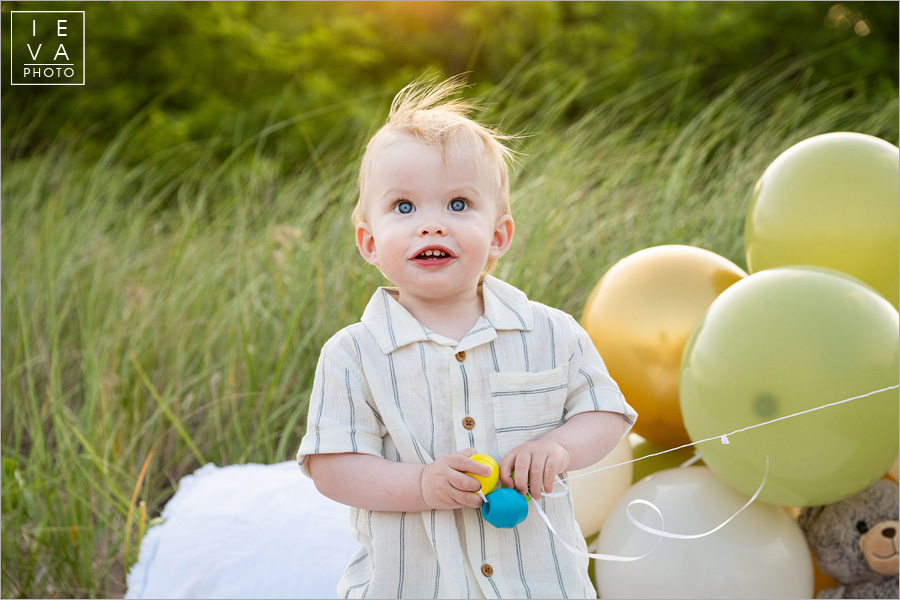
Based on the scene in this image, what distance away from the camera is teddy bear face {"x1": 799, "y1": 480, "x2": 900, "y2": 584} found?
73.7 inches

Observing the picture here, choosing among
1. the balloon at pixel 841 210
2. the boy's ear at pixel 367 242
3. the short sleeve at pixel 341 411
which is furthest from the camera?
the balloon at pixel 841 210

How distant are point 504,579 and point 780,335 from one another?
0.79 meters

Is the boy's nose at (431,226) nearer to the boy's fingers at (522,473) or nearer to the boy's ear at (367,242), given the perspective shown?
the boy's ear at (367,242)

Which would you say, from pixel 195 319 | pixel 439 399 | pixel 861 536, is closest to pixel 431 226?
pixel 439 399

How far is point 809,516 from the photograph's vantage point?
2.01 m

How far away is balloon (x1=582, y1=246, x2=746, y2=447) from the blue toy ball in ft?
3.06

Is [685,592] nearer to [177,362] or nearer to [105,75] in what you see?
[177,362]

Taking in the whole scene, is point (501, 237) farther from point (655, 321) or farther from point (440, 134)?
point (655, 321)

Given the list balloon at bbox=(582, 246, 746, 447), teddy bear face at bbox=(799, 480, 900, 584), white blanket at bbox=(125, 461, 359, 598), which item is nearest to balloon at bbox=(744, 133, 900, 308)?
balloon at bbox=(582, 246, 746, 447)

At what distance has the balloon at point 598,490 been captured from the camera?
2.00 m

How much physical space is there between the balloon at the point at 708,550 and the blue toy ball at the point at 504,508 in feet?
2.49

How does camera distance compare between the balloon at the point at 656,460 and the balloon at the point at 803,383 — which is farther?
the balloon at the point at 656,460

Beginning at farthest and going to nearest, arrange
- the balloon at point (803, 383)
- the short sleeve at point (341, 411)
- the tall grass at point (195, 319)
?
the tall grass at point (195, 319), the balloon at point (803, 383), the short sleeve at point (341, 411)

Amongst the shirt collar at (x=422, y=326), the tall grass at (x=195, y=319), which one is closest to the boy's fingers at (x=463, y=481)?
the shirt collar at (x=422, y=326)
